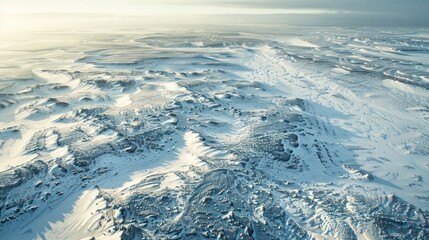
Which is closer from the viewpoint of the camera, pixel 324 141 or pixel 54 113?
pixel 324 141

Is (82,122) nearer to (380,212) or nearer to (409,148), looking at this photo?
(380,212)

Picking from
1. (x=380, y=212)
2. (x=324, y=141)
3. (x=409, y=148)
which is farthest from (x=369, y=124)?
(x=380, y=212)

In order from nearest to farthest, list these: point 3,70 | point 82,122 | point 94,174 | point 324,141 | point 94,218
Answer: point 94,218 < point 94,174 < point 324,141 < point 82,122 < point 3,70

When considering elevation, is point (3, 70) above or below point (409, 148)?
above

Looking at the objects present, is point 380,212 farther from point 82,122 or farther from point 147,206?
point 82,122

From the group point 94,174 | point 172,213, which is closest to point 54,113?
point 94,174

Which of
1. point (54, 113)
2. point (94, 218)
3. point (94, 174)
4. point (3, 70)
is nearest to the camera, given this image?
point (94, 218)
